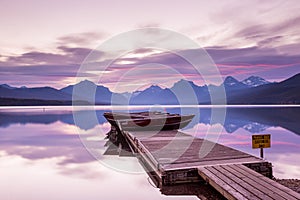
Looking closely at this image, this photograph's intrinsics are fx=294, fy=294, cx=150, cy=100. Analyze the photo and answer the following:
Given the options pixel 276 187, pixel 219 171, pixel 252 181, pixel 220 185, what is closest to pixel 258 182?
pixel 252 181

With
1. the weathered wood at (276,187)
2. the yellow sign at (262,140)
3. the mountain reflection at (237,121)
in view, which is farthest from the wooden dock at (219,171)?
the mountain reflection at (237,121)

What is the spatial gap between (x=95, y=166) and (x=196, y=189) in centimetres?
726

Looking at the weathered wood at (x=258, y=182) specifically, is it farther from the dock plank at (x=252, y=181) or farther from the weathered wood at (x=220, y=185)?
the weathered wood at (x=220, y=185)

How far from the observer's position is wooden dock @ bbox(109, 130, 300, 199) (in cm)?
717

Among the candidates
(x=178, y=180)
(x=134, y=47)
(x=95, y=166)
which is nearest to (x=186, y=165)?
(x=178, y=180)

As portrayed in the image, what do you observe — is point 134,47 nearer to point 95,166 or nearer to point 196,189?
point 95,166

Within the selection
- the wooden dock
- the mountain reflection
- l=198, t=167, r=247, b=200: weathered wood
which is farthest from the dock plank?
the mountain reflection

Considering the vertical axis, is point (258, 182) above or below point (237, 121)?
above

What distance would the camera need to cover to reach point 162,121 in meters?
22.3

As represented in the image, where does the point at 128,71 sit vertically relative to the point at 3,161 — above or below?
above

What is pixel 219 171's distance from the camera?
9.12 metres

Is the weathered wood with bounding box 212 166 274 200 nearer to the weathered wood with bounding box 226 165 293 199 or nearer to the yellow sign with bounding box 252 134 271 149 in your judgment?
the weathered wood with bounding box 226 165 293 199

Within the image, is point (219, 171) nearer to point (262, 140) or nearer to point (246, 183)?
point (246, 183)

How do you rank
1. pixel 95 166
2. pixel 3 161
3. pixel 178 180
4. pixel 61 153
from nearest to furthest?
1. pixel 178 180
2. pixel 95 166
3. pixel 3 161
4. pixel 61 153
